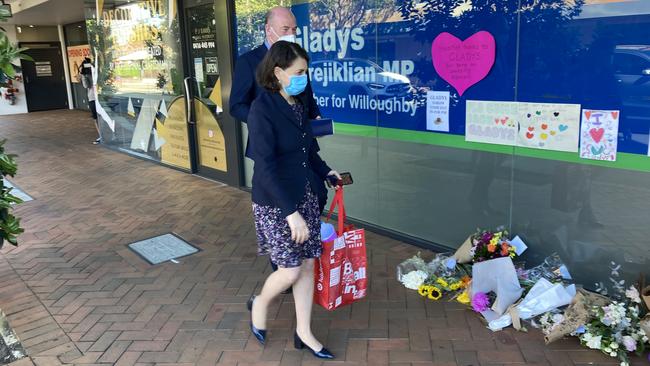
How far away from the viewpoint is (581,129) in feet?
10.7

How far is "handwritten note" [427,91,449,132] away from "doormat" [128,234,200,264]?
2.30 meters

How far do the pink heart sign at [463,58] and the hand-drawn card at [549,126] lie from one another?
412 millimetres

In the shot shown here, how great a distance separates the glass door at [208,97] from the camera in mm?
6531

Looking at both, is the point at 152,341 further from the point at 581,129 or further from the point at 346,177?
the point at 581,129

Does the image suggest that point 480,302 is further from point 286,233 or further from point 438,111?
point 438,111

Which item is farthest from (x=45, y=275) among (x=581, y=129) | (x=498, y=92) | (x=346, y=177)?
(x=581, y=129)

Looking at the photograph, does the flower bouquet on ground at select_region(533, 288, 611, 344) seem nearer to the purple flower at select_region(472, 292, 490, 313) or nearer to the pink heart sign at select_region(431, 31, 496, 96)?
the purple flower at select_region(472, 292, 490, 313)

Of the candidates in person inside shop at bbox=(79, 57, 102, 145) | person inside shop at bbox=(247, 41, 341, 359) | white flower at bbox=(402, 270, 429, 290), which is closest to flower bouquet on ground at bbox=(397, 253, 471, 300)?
white flower at bbox=(402, 270, 429, 290)

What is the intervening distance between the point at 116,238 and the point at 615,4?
444cm

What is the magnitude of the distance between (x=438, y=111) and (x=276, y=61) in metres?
1.94

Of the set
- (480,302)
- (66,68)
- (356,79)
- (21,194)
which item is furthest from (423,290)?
(66,68)

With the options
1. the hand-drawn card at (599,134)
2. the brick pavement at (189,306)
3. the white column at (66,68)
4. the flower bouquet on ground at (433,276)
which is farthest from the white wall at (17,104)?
the hand-drawn card at (599,134)

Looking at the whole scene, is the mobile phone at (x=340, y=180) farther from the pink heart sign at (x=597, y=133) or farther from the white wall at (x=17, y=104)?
the white wall at (x=17, y=104)

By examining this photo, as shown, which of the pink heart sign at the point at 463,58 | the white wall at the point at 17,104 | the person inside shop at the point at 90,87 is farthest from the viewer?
the white wall at the point at 17,104
